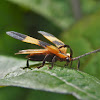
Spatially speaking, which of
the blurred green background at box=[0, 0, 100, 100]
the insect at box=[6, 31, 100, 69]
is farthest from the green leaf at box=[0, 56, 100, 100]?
the blurred green background at box=[0, 0, 100, 100]

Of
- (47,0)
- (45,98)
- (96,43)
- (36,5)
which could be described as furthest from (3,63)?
(47,0)

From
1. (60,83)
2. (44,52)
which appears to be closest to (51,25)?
(44,52)

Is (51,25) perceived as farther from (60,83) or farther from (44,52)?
(60,83)

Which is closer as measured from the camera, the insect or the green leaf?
the green leaf

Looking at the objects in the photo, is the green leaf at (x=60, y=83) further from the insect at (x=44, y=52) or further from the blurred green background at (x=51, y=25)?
the blurred green background at (x=51, y=25)

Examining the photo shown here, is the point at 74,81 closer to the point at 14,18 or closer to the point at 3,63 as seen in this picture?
the point at 3,63

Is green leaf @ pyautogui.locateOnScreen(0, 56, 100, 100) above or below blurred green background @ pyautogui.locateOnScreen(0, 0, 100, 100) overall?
below

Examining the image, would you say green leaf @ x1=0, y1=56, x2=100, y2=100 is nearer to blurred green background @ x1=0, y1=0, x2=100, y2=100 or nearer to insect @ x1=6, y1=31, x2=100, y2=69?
insect @ x1=6, y1=31, x2=100, y2=69

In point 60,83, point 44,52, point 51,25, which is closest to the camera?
point 60,83

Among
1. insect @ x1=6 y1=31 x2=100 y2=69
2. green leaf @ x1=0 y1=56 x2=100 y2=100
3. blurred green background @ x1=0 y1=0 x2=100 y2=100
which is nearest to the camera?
green leaf @ x1=0 y1=56 x2=100 y2=100
